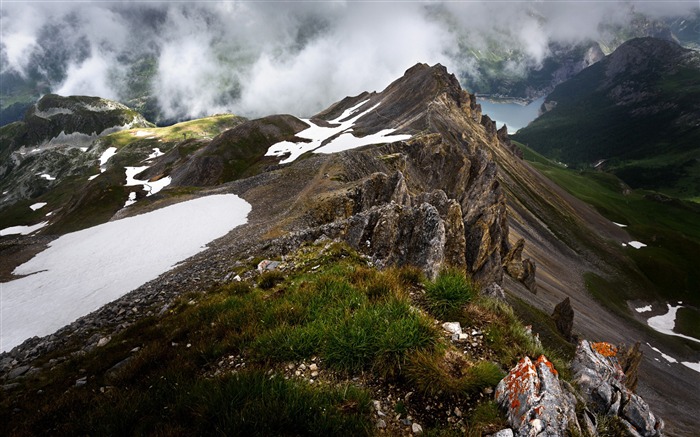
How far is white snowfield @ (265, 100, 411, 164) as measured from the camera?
75250 millimetres

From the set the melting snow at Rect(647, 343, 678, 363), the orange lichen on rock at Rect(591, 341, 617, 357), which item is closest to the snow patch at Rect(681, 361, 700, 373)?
the melting snow at Rect(647, 343, 678, 363)

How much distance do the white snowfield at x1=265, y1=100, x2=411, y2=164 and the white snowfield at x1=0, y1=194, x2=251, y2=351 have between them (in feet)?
136

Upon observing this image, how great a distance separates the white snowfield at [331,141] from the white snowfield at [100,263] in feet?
136

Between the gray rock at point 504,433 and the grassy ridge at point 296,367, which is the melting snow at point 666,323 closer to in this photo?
the grassy ridge at point 296,367

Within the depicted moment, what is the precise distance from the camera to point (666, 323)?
8950 centimetres

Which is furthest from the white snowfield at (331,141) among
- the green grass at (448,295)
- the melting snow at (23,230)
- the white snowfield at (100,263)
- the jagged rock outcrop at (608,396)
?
the melting snow at (23,230)

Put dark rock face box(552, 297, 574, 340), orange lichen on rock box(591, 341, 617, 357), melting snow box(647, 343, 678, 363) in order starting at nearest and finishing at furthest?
orange lichen on rock box(591, 341, 617, 357) → dark rock face box(552, 297, 574, 340) → melting snow box(647, 343, 678, 363)

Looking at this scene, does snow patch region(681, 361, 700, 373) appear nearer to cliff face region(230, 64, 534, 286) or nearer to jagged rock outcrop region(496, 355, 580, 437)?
cliff face region(230, 64, 534, 286)

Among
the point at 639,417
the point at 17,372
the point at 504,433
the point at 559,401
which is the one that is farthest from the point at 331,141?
the point at 504,433

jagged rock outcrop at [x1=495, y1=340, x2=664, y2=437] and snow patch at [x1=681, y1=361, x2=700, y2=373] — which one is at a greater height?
jagged rock outcrop at [x1=495, y1=340, x2=664, y2=437]

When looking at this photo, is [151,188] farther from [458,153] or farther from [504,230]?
[504,230]

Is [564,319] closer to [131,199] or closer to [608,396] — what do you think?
[608,396]

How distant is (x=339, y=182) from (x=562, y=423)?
3765 cm

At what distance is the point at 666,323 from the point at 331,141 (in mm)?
106017
